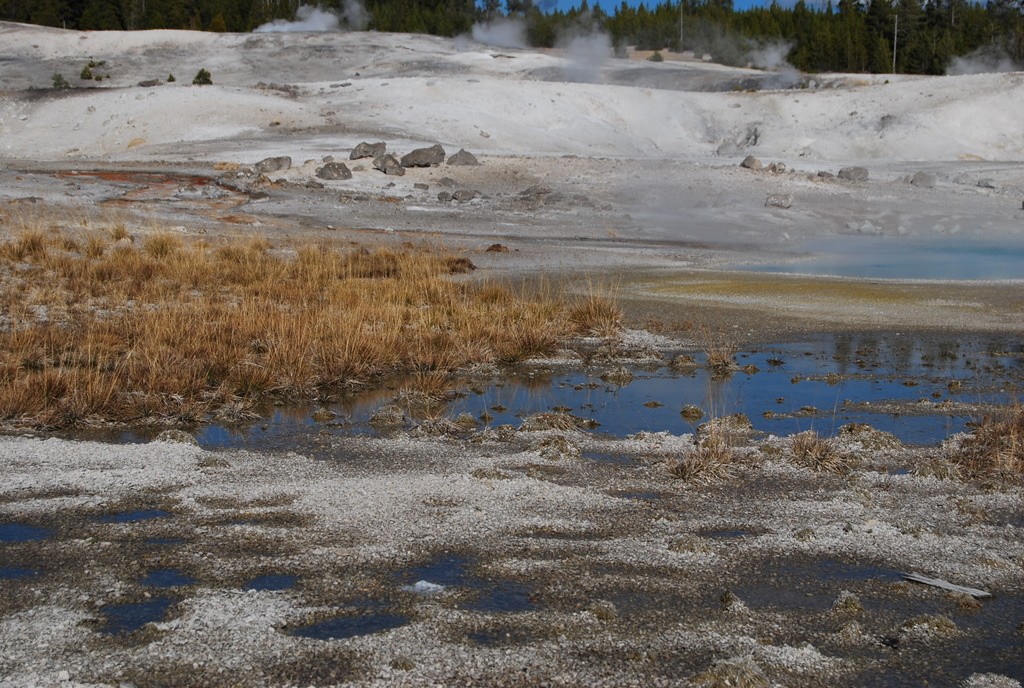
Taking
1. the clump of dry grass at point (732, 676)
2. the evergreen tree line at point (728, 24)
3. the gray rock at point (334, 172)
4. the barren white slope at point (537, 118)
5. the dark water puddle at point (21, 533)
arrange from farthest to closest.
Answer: the evergreen tree line at point (728, 24), the barren white slope at point (537, 118), the gray rock at point (334, 172), the dark water puddle at point (21, 533), the clump of dry grass at point (732, 676)

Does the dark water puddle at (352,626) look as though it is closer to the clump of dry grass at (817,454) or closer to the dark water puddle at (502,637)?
the dark water puddle at (502,637)

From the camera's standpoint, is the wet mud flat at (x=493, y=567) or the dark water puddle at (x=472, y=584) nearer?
the wet mud flat at (x=493, y=567)

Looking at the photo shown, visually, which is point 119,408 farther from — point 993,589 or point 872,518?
point 993,589

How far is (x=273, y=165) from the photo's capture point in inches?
1207

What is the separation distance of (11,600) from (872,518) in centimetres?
376

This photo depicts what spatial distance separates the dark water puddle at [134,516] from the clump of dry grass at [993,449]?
13.7 ft

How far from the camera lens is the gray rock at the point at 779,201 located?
2655cm

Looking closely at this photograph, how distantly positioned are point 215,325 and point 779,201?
19.6 m

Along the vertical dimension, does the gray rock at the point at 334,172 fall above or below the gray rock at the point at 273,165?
below

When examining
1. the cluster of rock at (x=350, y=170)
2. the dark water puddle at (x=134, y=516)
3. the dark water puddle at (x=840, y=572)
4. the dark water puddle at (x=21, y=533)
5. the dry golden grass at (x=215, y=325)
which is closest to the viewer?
the dark water puddle at (x=840, y=572)

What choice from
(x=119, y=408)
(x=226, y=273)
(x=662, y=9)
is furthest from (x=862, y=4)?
(x=119, y=408)

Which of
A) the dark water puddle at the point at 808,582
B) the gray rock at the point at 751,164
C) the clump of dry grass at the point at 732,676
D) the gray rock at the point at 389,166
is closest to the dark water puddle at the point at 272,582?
the clump of dry grass at the point at 732,676

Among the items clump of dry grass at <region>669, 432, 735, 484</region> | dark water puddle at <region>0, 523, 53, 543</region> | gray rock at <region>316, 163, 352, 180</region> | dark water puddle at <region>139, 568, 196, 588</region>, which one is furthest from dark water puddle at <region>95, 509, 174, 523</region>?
gray rock at <region>316, 163, 352, 180</region>

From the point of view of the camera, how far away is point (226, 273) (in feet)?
44.7
